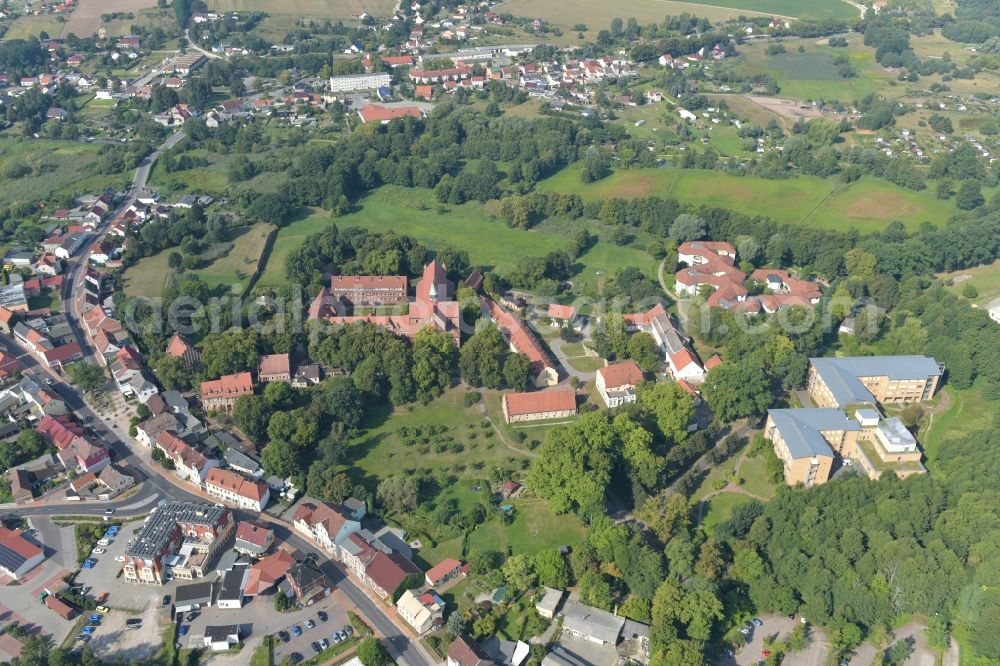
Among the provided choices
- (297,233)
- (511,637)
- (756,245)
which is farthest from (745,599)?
(297,233)

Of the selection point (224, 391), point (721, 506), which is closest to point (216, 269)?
point (224, 391)

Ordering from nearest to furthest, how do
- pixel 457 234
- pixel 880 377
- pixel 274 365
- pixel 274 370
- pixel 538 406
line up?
pixel 538 406
pixel 880 377
pixel 274 370
pixel 274 365
pixel 457 234

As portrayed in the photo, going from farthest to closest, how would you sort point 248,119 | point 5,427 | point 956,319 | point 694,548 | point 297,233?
point 248,119 → point 297,233 → point 956,319 → point 5,427 → point 694,548

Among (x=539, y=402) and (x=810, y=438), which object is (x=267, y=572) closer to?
(x=539, y=402)

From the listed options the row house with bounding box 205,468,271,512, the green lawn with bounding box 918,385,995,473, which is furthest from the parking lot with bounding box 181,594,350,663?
the green lawn with bounding box 918,385,995,473

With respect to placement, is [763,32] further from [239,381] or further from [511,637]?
[511,637]

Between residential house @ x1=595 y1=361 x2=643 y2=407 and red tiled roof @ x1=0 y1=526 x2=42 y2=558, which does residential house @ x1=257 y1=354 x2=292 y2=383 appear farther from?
residential house @ x1=595 y1=361 x2=643 y2=407

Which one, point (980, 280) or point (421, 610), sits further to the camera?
point (980, 280)
